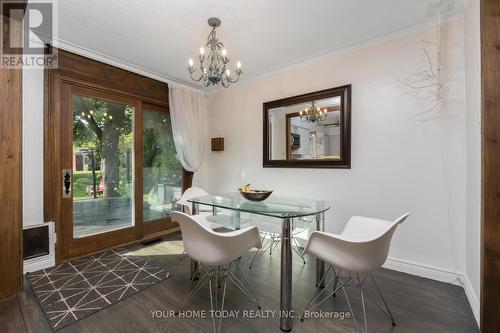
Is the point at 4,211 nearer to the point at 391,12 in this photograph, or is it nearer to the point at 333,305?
the point at 333,305

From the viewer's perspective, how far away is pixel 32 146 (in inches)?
96.7

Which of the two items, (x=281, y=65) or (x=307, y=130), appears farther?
(x=281, y=65)

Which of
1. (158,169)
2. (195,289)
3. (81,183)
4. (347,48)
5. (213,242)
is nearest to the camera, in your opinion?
(213,242)

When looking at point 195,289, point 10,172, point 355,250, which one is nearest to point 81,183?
point 10,172

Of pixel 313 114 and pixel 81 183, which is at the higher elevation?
pixel 313 114

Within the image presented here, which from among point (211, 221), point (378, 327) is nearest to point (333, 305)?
point (378, 327)

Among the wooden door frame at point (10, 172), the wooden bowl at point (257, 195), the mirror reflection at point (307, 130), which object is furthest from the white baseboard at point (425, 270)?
the wooden door frame at point (10, 172)

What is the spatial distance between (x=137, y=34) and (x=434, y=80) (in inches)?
123

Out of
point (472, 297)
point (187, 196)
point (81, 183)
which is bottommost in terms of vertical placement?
point (472, 297)

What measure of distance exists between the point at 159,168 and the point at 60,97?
1.55 metres

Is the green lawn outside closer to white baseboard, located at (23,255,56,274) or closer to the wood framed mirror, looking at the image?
white baseboard, located at (23,255,56,274)

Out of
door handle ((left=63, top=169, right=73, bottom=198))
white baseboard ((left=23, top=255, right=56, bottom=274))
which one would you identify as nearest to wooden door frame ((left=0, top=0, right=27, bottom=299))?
white baseboard ((left=23, top=255, right=56, bottom=274))

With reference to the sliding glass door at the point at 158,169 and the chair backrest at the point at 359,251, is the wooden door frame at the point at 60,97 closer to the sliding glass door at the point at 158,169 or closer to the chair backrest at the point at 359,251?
the sliding glass door at the point at 158,169

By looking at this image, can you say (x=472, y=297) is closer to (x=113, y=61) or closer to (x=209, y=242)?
(x=209, y=242)
